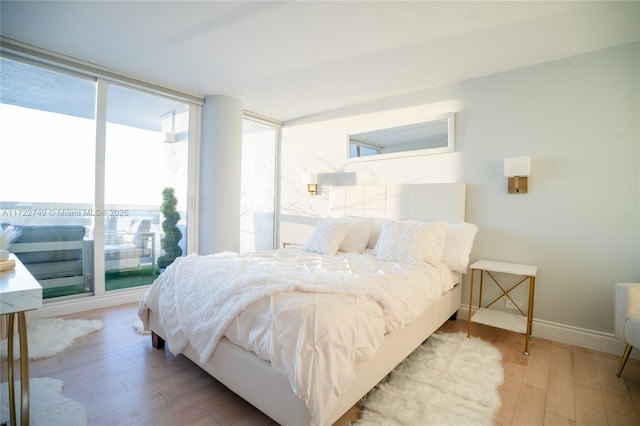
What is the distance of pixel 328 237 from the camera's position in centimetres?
307

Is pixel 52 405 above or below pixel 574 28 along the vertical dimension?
below

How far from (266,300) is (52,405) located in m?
1.34

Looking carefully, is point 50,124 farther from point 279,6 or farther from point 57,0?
point 279,6

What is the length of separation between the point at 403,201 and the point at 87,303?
361cm

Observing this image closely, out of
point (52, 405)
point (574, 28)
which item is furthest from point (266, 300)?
Answer: point (574, 28)

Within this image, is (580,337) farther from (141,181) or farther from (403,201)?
(141,181)

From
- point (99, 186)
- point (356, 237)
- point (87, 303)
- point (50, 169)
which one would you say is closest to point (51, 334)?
point (87, 303)

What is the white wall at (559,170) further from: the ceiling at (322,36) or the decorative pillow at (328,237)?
the decorative pillow at (328,237)

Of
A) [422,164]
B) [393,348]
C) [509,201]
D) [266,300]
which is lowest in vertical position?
[393,348]

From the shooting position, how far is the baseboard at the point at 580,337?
2.42 m

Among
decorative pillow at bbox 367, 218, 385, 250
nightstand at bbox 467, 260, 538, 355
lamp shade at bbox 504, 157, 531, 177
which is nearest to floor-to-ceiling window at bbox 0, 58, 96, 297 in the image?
decorative pillow at bbox 367, 218, 385, 250

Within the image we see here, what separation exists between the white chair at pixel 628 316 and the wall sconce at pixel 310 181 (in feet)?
10.8

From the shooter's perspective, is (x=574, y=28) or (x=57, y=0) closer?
(x=57, y=0)

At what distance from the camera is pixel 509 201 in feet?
9.59
